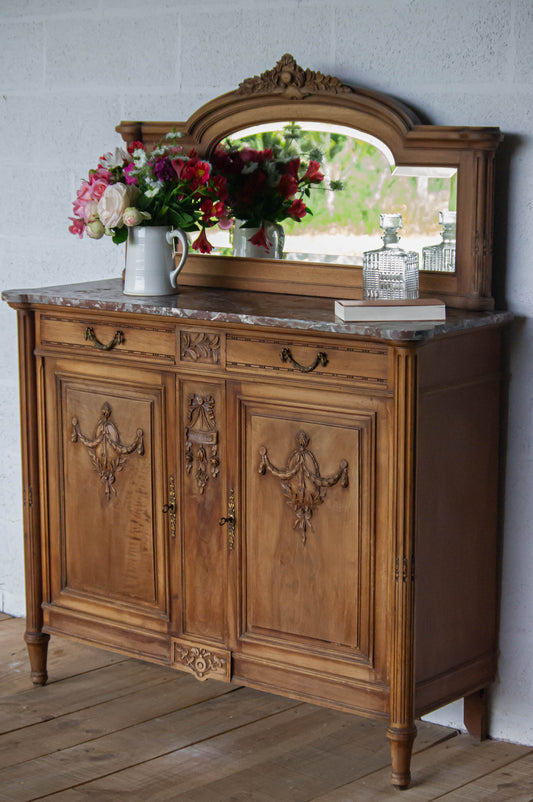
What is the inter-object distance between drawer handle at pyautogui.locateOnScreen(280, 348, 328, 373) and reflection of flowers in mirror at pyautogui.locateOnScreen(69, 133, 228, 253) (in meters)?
0.57

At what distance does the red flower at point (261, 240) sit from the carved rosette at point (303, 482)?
2.19 feet

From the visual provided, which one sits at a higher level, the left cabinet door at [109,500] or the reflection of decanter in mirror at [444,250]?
the reflection of decanter in mirror at [444,250]

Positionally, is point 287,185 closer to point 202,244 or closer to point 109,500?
point 202,244

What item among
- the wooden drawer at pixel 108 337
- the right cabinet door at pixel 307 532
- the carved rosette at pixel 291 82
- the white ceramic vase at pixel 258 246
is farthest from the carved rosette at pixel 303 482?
the carved rosette at pixel 291 82

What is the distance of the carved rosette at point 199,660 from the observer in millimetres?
2893

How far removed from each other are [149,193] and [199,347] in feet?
1.47

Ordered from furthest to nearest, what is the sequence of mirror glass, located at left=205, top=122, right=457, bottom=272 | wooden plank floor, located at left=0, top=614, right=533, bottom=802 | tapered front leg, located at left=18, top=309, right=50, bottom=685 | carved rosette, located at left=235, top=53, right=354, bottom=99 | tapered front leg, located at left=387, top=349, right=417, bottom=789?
tapered front leg, located at left=18, top=309, right=50, bottom=685
carved rosette, located at left=235, top=53, right=354, bottom=99
mirror glass, located at left=205, top=122, right=457, bottom=272
wooden plank floor, located at left=0, top=614, right=533, bottom=802
tapered front leg, located at left=387, top=349, right=417, bottom=789

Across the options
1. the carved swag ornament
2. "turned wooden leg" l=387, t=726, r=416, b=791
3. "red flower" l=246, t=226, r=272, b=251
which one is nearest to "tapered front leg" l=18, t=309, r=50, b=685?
the carved swag ornament

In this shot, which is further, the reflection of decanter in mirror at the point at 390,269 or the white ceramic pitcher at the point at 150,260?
the white ceramic pitcher at the point at 150,260

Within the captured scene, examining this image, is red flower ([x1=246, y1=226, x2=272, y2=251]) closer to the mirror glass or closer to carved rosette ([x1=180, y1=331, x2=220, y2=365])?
the mirror glass

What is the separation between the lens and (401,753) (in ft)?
8.66

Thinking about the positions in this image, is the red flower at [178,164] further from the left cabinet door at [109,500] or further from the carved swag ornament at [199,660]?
the carved swag ornament at [199,660]

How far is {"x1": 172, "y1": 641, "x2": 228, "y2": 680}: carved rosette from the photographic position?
289cm

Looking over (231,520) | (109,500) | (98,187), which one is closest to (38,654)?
(109,500)
